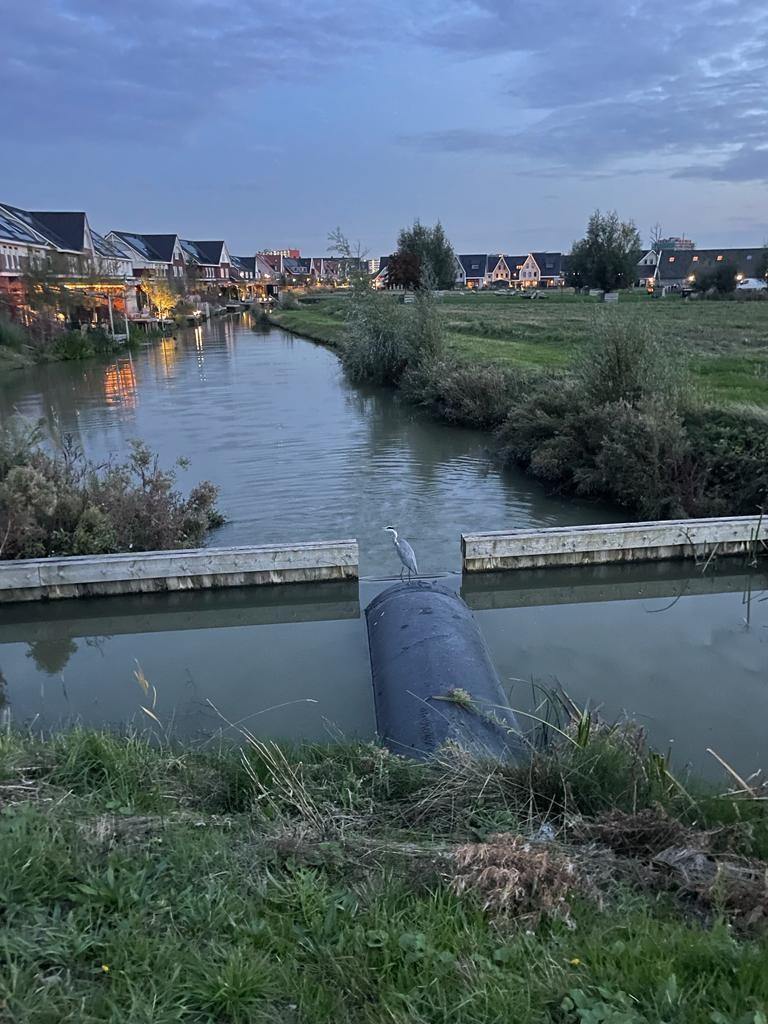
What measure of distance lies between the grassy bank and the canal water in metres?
1.91

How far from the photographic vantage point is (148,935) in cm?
276

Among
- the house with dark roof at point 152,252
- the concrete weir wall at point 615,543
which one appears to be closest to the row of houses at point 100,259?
the house with dark roof at point 152,252

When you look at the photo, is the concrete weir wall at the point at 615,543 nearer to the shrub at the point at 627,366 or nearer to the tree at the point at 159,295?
the shrub at the point at 627,366

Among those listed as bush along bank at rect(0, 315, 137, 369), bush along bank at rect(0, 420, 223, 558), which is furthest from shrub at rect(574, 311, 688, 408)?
bush along bank at rect(0, 315, 137, 369)

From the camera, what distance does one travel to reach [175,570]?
9391 mm

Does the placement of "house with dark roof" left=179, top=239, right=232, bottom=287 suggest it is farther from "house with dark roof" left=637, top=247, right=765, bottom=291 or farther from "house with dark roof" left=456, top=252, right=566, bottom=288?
"house with dark roof" left=637, top=247, right=765, bottom=291

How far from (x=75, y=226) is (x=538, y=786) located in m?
61.2

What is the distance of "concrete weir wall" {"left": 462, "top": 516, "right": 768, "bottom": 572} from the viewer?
987cm

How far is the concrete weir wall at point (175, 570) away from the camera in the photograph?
30.3 feet

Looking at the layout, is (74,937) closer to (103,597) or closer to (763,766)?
(763,766)

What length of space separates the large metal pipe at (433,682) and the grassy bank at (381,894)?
65 cm

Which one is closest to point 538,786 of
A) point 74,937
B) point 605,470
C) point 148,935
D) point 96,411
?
point 148,935

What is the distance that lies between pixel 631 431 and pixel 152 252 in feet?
257

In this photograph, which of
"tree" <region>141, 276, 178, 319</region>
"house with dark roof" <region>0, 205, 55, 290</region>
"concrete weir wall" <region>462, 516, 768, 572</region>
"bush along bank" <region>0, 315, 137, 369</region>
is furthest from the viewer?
"tree" <region>141, 276, 178, 319</region>
